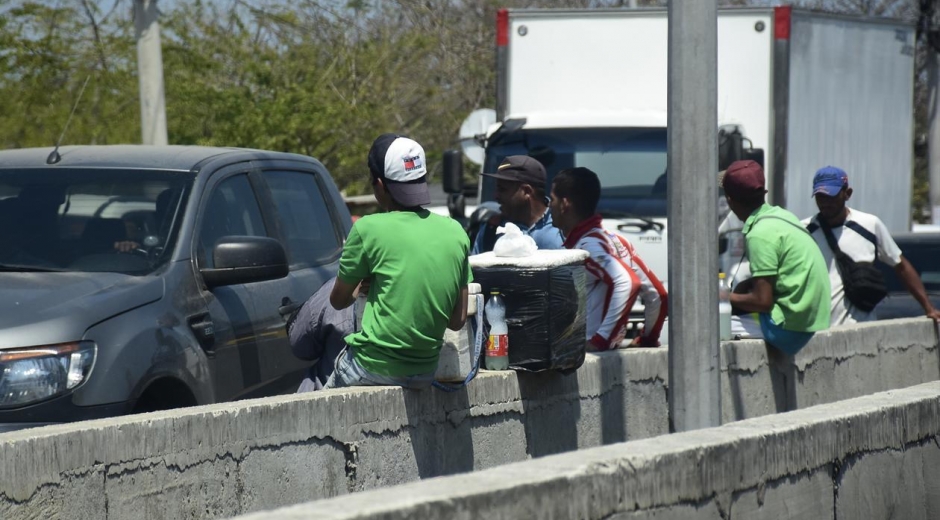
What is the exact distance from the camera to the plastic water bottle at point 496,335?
6.04 m

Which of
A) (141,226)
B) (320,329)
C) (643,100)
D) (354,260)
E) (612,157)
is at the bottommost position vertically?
(320,329)

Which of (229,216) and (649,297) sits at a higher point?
(229,216)

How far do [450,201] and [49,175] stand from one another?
7.52m

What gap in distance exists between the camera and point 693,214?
546 centimetres

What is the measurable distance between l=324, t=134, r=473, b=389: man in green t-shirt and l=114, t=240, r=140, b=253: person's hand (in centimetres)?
114

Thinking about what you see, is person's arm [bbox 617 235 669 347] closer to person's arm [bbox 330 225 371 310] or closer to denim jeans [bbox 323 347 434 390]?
denim jeans [bbox 323 347 434 390]

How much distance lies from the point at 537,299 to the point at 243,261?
1296 mm

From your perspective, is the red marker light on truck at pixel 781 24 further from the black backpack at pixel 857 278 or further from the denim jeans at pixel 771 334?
the denim jeans at pixel 771 334

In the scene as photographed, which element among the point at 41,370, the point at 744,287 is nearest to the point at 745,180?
the point at 744,287

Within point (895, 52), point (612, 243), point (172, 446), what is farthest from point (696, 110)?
point (895, 52)

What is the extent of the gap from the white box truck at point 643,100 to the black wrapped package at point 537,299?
217 inches

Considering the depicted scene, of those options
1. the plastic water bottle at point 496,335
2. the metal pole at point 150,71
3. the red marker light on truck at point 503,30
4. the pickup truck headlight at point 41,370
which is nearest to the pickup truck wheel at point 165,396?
the pickup truck headlight at point 41,370

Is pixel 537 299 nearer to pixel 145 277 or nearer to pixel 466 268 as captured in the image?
pixel 466 268

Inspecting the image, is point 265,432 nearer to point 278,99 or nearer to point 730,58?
point 730,58
